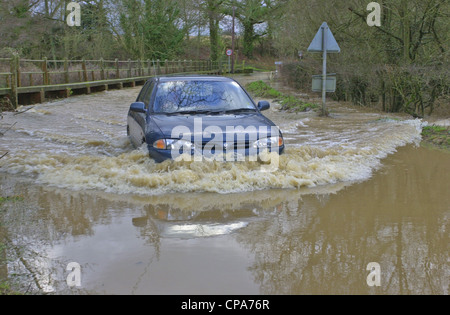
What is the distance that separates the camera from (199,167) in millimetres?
6621

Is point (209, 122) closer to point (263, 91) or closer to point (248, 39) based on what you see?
point (263, 91)

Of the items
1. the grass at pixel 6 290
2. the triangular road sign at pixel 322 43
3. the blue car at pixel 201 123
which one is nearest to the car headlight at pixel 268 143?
the blue car at pixel 201 123

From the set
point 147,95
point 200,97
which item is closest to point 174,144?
point 200,97

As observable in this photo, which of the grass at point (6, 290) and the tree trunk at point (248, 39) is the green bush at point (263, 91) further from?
the tree trunk at point (248, 39)

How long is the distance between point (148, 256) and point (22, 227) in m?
1.62

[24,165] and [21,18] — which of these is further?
[21,18]

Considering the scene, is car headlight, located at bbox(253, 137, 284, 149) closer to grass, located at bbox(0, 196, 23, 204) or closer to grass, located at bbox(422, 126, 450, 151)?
grass, located at bbox(0, 196, 23, 204)

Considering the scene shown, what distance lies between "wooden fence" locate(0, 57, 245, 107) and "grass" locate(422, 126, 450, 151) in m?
13.9

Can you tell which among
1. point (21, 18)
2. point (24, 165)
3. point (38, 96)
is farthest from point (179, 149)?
point (21, 18)

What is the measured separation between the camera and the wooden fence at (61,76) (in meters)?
18.5

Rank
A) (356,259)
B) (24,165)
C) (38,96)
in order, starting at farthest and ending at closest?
(38,96)
(24,165)
(356,259)

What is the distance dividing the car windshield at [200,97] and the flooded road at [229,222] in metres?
0.90

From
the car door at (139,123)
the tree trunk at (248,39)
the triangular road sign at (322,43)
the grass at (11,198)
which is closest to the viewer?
the grass at (11,198)

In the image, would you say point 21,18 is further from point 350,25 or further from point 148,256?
point 148,256
